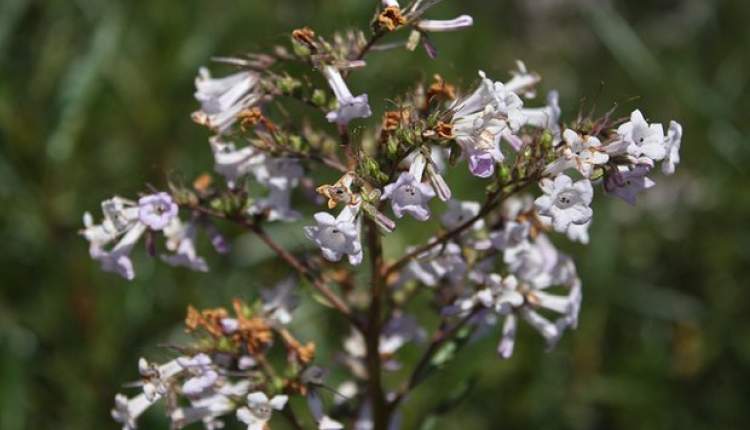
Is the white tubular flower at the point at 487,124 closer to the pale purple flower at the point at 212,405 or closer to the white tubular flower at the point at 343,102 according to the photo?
the white tubular flower at the point at 343,102

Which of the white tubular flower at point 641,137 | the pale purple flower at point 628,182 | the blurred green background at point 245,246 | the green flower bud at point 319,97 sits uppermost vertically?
the green flower bud at point 319,97

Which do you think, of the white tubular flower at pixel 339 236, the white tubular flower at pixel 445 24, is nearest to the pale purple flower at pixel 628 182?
the white tubular flower at pixel 445 24

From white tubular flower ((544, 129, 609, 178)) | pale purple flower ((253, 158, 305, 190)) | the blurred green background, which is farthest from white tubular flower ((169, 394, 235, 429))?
the blurred green background

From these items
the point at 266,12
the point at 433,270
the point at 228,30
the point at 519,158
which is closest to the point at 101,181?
the point at 228,30

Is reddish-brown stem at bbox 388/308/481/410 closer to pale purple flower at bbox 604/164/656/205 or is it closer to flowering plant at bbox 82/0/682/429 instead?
flowering plant at bbox 82/0/682/429

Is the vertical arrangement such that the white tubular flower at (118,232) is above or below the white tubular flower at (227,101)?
below
